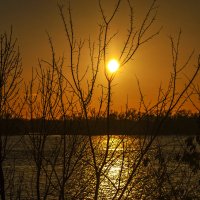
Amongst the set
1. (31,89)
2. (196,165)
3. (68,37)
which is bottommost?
(196,165)

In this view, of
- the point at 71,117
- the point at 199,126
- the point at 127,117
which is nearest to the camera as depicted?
the point at 127,117

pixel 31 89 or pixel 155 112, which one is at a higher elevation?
pixel 31 89

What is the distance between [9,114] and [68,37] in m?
1.43

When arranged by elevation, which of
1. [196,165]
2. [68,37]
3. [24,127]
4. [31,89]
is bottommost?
[196,165]

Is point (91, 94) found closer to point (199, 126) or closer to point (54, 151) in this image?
point (54, 151)

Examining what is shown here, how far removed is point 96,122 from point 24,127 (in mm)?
1005

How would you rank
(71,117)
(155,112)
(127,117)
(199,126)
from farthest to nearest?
1. (199,126)
2. (71,117)
3. (127,117)
4. (155,112)

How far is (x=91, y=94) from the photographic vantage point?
5109 mm

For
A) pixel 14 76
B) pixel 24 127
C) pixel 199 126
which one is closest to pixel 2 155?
pixel 24 127

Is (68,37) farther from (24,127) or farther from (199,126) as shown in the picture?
(199,126)

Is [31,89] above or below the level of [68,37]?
below

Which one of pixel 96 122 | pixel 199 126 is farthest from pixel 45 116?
pixel 199 126

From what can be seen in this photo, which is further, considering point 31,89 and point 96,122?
point 31,89

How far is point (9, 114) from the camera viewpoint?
5.70 metres
